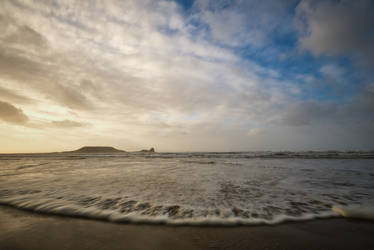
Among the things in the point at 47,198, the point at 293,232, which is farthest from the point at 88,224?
the point at 293,232

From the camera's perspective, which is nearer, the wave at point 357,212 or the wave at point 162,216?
the wave at point 162,216

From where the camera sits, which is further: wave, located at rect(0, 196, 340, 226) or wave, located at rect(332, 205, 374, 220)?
wave, located at rect(332, 205, 374, 220)

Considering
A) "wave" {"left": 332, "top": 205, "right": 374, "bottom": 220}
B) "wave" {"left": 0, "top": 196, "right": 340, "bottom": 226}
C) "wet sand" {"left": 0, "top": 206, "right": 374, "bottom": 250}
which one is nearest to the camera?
"wet sand" {"left": 0, "top": 206, "right": 374, "bottom": 250}

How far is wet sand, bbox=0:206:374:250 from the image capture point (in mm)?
1887

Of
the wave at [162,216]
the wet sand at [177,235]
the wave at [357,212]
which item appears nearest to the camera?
the wet sand at [177,235]

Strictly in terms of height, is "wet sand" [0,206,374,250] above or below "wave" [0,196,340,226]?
below

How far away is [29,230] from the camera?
2.26m

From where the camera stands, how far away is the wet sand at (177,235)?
1.89m

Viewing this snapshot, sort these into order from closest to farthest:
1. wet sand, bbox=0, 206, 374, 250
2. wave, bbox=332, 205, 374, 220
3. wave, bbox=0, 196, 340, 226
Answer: wet sand, bbox=0, 206, 374, 250 → wave, bbox=0, 196, 340, 226 → wave, bbox=332, 205, 374, 220

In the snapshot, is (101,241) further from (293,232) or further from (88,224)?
(293,232)

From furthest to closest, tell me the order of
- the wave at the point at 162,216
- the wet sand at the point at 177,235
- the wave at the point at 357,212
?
1. the wave at the point at 357,212
2. the wave at the point at 162,216
3. the wet sand at the point at 177,235

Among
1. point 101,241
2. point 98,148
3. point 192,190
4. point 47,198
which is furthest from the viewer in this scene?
point 98,148

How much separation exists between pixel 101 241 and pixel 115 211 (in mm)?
965

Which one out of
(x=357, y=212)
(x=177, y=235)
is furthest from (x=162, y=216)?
(x=357, y=212)
